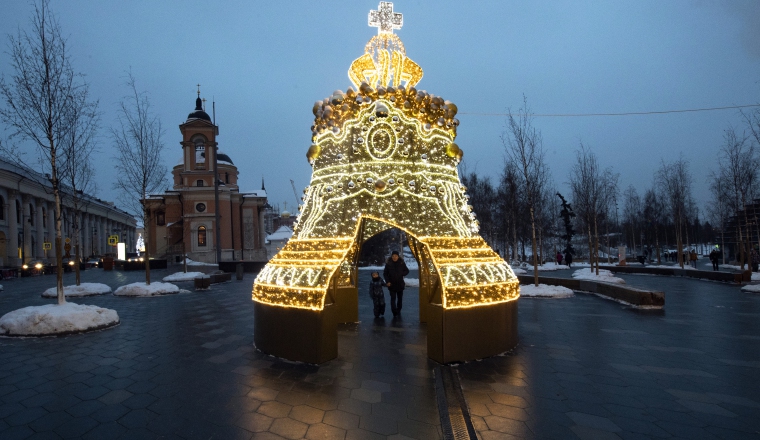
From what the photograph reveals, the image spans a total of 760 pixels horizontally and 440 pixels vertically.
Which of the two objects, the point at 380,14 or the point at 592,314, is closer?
the point at 380,14

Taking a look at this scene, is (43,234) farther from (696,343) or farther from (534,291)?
(696,343)

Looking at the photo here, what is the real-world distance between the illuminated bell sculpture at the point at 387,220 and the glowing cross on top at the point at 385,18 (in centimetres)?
3

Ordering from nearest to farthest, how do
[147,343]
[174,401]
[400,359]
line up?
[174,401] → [400,359] → [147,343]

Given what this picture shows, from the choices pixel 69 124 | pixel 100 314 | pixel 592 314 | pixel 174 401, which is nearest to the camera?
pixel 174 401

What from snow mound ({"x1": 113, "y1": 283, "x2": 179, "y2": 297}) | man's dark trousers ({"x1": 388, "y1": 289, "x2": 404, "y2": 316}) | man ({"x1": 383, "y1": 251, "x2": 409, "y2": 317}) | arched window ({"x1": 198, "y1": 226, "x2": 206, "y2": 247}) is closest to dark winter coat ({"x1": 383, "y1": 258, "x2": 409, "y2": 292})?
man ({"x1": 383, "y1": 251, "x2": 409, "y2": 317})

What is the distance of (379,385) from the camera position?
4.91 metres

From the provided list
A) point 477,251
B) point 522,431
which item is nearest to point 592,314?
point 477,251

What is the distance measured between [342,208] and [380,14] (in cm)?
341

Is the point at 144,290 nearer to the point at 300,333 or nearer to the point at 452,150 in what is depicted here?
the point at 300,333

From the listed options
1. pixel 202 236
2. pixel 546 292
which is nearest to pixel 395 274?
pixel 546 292

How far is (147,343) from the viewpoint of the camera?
23.9 feet

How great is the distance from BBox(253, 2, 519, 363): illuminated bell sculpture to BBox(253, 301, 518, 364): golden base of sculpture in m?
0.02

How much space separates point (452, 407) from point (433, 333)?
1599mm

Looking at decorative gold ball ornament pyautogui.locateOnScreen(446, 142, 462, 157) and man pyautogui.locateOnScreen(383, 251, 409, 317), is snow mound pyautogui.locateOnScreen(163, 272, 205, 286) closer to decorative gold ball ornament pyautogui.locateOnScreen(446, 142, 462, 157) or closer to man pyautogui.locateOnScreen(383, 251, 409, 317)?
man pyautogui.locateOnScreen(383, 251, 409, 317)
